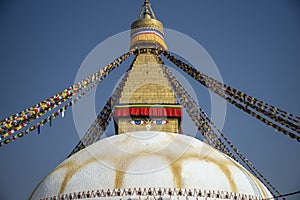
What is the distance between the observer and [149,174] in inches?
263

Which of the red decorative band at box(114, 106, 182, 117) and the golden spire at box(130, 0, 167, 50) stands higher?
the golden spire at box(130, 0, 167, 50)

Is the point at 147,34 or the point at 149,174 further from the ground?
the point at 147,34

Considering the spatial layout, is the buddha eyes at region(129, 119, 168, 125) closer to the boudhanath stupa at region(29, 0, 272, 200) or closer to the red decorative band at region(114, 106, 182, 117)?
the red decorative band at region(114, 106, 182, 117)

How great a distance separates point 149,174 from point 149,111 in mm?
4542

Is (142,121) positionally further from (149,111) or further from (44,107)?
(44,107)

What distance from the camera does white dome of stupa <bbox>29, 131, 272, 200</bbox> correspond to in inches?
257

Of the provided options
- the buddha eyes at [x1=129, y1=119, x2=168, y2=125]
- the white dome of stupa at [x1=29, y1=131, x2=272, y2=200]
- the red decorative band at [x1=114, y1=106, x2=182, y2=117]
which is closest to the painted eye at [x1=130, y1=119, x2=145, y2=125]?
the buddha eyes at [x1=129, y1=119, x2=168, y2=125]

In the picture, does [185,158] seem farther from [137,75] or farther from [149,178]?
[137,75]

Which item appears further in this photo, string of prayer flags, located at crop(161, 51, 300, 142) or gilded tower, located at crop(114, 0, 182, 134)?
gilded tower, located at crop(114, 0, 182, 134)

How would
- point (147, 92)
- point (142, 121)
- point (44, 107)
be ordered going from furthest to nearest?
point (147, 92), point (142, 121), point (44, 107)

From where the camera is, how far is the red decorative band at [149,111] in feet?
36.4

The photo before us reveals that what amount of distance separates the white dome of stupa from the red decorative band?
3.16m

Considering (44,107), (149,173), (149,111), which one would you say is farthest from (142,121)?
(149,173)

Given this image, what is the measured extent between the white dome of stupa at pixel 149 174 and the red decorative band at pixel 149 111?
10.4 ft
